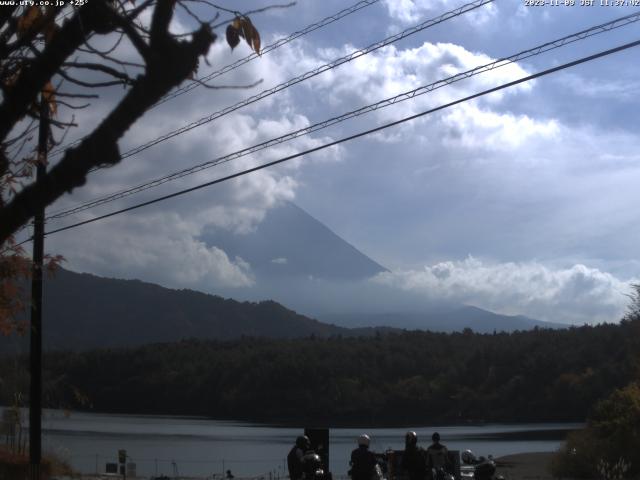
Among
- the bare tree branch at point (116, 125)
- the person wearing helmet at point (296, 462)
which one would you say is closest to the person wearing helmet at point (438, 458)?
the person wearing helmet at point (296, 462)

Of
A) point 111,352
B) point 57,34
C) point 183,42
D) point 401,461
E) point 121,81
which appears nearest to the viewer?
point 183,42

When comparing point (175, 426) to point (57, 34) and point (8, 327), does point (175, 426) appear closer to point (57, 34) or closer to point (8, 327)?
point (8, 327)

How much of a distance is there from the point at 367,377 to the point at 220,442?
101 ft

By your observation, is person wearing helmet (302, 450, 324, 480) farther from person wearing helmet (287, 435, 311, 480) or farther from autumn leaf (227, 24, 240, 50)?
autumn leaf (227, 24, 240, 50)

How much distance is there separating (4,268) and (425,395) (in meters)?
79.8

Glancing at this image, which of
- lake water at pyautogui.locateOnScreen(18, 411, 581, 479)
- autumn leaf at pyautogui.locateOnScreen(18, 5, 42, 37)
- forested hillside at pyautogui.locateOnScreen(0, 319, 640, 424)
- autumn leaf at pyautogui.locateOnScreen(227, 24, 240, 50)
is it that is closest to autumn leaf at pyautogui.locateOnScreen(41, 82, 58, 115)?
autumn leaf at pyautogui.locateOnScreen(18, 5, 42, 37)

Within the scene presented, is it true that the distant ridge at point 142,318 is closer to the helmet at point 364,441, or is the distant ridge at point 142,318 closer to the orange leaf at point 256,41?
the helmet at point 364,441

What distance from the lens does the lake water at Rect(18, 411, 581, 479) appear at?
4347 cm

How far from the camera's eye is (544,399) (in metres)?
79.1

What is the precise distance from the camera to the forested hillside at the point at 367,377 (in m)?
Answer: 78.3

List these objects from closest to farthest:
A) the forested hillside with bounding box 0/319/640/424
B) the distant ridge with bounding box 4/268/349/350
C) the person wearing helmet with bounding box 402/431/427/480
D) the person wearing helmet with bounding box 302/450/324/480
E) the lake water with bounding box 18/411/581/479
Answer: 1. the person wearing helmet with bounding box 302/450/324/480
2. the person wearing helmet with bounding box 402/431/427/480
3. the lake water with bounding box 18/411/581/479
4. the forested hillside with bounding box 0/319/640/424
5. the distant ridge with bounding box 4/268/349/350

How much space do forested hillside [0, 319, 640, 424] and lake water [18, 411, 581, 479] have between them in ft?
13.0

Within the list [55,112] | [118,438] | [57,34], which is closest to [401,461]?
[55,112]

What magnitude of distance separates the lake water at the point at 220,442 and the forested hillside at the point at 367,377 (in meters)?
3.95
